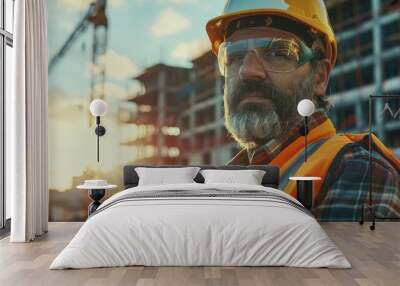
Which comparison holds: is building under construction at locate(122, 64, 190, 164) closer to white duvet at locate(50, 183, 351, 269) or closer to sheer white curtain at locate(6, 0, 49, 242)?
sheer white curtain at locate(6, 0, 49, 242)

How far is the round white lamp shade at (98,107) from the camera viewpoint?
6455 mm

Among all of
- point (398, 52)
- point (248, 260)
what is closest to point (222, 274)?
point (248, 260)

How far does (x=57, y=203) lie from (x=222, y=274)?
12.1 feet

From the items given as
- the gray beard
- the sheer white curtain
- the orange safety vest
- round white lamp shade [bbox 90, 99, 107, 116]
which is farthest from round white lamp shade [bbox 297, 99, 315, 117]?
the sheer white curtain

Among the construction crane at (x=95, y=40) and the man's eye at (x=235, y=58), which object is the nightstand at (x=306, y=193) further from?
the construction crane at (x=95, y=40)

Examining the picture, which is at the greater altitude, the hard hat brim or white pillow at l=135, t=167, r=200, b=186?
the hard hat brim

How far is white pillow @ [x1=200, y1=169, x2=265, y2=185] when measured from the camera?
6.04 metres

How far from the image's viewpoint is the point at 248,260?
13.3 ft

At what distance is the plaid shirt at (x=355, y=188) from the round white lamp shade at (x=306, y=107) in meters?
0.79

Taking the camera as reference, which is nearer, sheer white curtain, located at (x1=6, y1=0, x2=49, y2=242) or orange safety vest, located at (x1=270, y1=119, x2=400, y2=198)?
sheer white curtain, located at (x1=6, y1=0, x2=49, y2=242)

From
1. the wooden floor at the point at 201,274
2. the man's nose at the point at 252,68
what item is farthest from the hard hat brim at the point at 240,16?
the wooden floor at the point at 201,274

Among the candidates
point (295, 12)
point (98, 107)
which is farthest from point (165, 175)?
point (295, 12)

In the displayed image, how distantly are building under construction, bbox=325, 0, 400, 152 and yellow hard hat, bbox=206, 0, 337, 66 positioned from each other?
0.10m

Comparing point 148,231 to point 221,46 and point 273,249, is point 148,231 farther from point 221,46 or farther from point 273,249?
point 221,46
